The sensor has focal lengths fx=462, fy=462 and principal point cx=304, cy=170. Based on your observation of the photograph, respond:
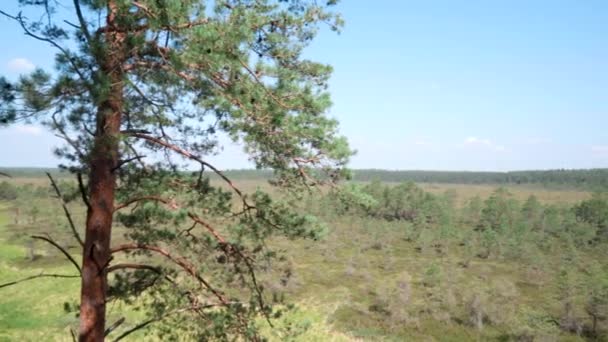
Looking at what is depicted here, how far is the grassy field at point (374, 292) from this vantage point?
3009 centimetres

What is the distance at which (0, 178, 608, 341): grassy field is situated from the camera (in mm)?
30094

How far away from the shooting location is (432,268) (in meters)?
50.8

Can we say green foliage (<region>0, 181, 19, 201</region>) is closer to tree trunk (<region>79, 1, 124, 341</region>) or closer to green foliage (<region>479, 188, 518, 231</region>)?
green foliage (<region>479, 188, 518, 231</region>)

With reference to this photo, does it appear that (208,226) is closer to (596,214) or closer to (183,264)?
(183,264)

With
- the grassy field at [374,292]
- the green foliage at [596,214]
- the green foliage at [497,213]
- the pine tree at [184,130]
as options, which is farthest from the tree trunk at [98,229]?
the green foliage at [596,214]

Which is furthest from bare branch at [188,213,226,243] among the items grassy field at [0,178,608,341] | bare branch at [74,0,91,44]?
grassy field at [0,178,608,341]

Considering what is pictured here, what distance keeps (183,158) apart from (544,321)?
36.7 m

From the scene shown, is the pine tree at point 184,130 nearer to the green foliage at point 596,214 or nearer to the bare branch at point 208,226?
the bare branch at point 208,226

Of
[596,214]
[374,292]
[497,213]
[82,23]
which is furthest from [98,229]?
[596,214]

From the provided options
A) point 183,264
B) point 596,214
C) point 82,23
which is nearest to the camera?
point 82,23

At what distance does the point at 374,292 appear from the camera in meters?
47.4

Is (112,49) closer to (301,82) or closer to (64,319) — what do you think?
(301,82)

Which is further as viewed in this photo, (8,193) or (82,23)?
(8,193)

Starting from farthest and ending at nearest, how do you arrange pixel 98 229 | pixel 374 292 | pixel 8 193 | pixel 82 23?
pixel 8 193 → pixel 374 292 → pixel 98 229 → pixel 82 23
